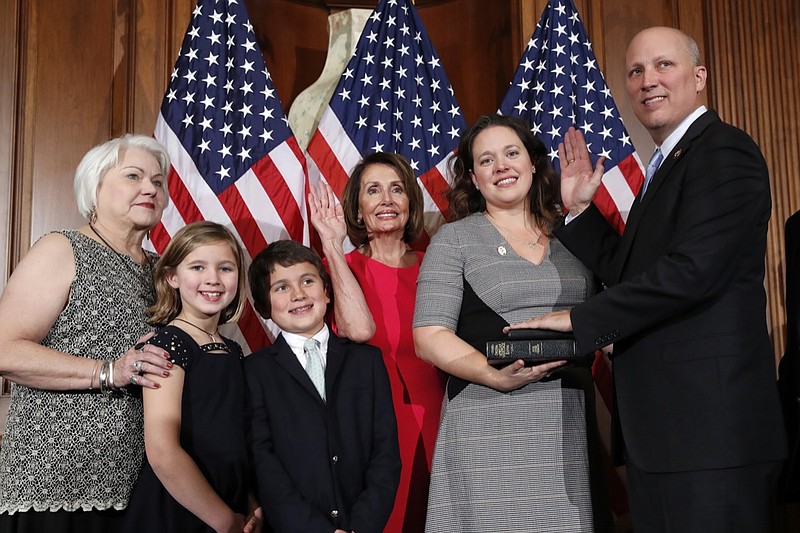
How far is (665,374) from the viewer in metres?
1.90

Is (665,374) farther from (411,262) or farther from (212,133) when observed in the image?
(212,133)

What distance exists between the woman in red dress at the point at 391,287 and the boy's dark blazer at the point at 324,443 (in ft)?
1.08

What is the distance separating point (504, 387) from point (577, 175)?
2.44 ft

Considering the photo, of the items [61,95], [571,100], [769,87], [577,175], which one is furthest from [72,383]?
[769,87]

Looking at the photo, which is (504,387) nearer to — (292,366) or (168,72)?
(292,366)

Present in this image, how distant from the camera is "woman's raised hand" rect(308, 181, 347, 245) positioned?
296 centimetres

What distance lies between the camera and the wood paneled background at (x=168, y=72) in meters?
3.80

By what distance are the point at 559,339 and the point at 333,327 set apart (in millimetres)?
1091

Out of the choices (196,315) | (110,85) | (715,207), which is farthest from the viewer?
(110,85)

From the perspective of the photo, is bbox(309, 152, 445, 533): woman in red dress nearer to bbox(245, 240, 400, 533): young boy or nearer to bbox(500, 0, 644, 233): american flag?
bbox(245, 240, 400, 533): young boy

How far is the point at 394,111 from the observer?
3906 mm

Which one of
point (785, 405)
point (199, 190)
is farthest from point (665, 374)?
point (199, 190)

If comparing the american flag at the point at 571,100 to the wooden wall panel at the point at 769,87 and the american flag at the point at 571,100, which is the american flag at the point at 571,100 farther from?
the wooden wall panel at the point at 769,87

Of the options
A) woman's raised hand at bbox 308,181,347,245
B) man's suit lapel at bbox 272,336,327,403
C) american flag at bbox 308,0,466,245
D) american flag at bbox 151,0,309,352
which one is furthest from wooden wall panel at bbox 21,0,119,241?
man's suit lapel at bbox 272,336,327,403
